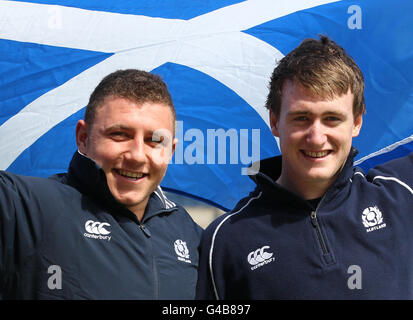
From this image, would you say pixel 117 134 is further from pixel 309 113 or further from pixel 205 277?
pixel 309 113

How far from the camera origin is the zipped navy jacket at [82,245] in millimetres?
2338

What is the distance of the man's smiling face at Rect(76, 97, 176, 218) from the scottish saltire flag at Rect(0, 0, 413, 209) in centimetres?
151

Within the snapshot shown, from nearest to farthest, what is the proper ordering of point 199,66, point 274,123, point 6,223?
point 6,223 → point 274,123 → point 199,66

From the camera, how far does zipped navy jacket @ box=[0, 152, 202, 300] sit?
234 cm

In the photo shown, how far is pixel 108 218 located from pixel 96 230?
9 centimetres

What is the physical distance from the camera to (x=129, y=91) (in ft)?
9.20

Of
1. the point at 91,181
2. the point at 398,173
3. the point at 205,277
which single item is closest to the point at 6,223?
the point at 91,181

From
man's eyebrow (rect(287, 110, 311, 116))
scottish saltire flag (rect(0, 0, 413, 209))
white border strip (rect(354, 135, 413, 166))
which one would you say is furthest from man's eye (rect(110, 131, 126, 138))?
white border strip (rect(354, 135, 413, 166))

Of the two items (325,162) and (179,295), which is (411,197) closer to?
(325,162)

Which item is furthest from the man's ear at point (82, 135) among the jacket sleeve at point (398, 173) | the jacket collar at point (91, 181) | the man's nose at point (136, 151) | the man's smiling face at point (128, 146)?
the jacket sleeve at point (398, 173)

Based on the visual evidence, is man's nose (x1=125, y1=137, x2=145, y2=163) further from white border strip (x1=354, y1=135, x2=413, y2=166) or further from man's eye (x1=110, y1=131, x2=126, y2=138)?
white border strip (x1=354, y1=135, x2=413, y2=166)

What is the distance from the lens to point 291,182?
293 cm

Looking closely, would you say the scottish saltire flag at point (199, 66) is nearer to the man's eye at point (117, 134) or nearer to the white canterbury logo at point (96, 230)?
the man's eye at point (117, 134)

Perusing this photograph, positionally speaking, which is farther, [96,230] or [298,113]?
[298,113]
